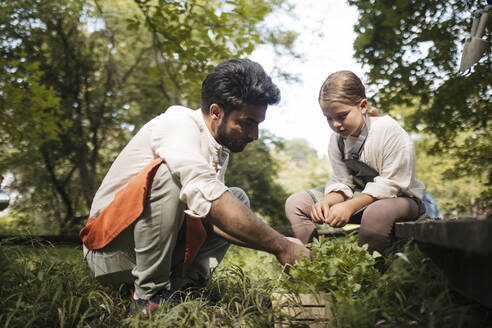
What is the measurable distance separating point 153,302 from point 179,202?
0.51 metres

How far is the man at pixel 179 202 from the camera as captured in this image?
1.74m

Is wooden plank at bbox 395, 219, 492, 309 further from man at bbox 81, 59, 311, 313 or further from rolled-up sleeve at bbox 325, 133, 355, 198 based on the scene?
rolled-up sleeve at bbox 325, 133, 355, 198

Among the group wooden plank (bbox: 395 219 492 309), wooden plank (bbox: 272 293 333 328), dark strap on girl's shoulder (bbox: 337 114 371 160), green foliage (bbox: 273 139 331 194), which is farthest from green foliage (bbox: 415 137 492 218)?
green foliage (bbox: 273 139 331 194)

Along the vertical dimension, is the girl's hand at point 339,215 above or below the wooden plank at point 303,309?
above

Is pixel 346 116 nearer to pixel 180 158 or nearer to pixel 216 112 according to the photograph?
pixel 216 112

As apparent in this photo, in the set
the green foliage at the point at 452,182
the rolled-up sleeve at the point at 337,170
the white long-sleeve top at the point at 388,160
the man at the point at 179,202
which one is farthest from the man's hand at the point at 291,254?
the green foliage at the point at 452,182

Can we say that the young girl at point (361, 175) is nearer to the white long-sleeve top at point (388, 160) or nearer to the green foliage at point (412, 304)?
the white long-sleeve top at point (388, 160)

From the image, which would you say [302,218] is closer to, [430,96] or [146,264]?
[146,264]

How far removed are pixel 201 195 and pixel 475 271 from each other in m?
1.10

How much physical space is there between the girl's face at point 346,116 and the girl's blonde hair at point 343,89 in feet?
0.10

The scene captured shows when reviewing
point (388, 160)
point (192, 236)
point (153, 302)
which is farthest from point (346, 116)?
point (153, 302)

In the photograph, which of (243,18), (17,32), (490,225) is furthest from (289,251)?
(17,32)

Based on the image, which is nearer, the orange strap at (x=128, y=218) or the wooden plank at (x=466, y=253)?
the wooden plank at (x=466, y=253)

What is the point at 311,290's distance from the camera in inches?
65.8
